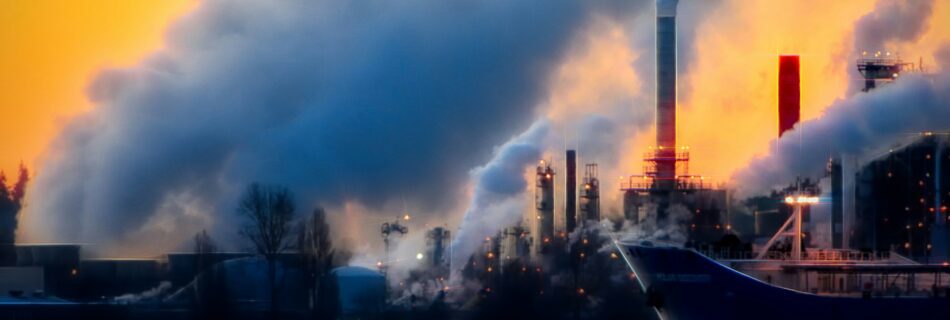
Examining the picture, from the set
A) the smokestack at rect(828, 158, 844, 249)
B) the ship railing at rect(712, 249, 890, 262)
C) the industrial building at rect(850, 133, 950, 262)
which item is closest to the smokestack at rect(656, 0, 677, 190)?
the smokestack at rect(828, 158, 844, 249)

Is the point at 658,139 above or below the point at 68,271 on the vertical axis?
above

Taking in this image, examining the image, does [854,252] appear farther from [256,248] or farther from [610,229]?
[256,248]

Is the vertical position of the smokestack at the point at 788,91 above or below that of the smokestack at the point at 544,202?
above

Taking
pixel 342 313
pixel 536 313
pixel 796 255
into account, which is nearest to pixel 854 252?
pixel 796 255

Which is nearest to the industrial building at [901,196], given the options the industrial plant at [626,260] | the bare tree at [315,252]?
the industrial plant at [626,260]

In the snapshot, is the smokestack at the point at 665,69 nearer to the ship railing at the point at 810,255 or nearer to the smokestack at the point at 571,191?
the smokestack at the point at 571,191

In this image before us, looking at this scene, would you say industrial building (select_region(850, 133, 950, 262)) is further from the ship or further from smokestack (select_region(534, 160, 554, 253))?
the ship

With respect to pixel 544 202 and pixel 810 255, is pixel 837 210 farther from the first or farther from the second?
pixel 810 255

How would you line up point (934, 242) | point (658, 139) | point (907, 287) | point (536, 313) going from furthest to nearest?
point (658, 139)
point (934, 242)
point (536, 313)
point (907, 287)
